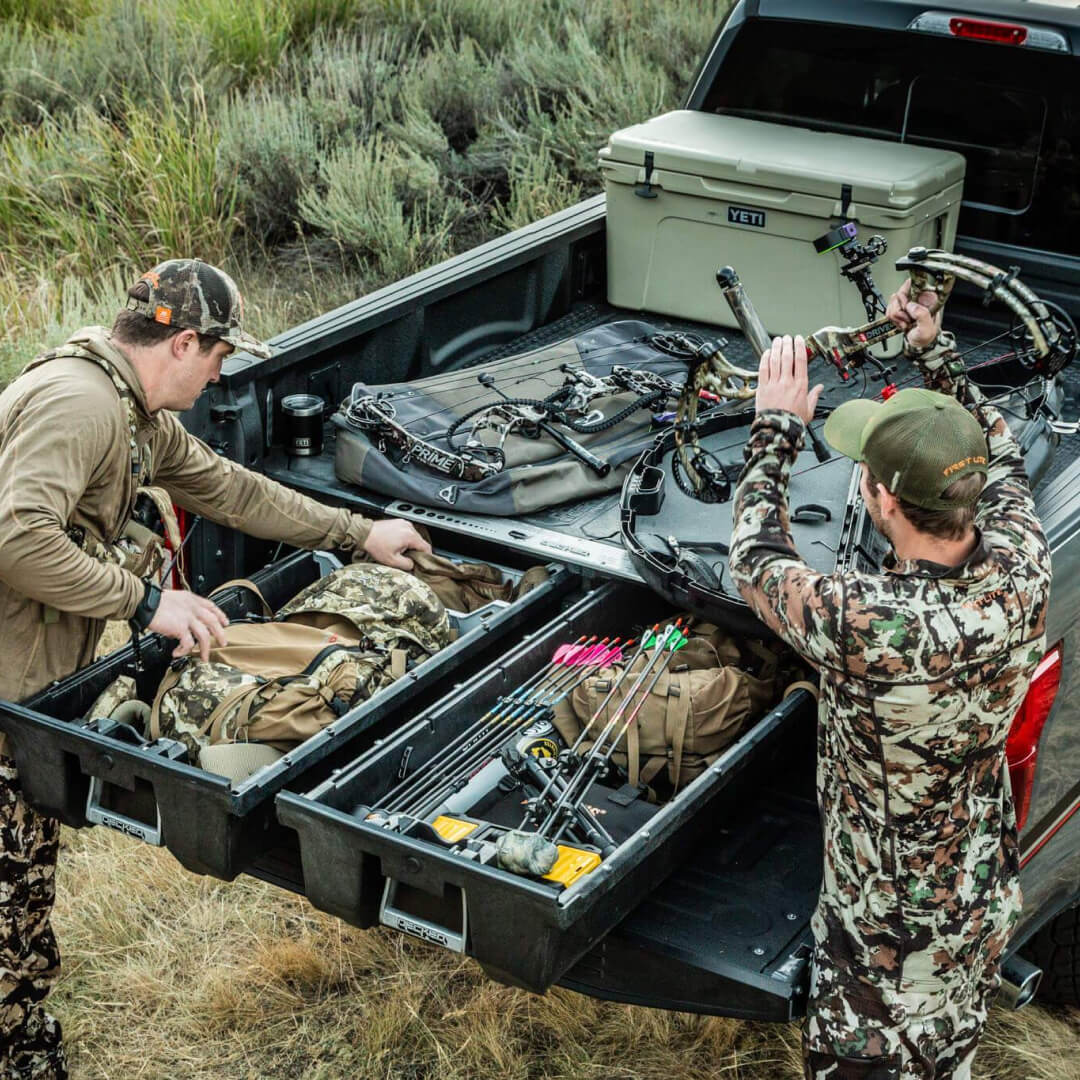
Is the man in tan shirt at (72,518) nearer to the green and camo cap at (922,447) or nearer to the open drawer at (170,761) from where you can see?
the open drawer at (170,761)

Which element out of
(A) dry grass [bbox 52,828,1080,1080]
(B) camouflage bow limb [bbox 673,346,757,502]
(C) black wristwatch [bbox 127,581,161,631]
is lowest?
(A) dry grass [bbox 52,828,1080,1080]

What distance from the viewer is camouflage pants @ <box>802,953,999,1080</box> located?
295cm

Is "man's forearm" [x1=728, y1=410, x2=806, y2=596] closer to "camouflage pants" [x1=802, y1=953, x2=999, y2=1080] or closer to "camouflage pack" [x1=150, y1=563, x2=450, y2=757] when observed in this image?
"camouflage pants" [x1=802, y1=953, x2=999, y2=1080]

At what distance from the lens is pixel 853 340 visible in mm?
3707

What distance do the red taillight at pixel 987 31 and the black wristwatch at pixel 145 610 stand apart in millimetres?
3174

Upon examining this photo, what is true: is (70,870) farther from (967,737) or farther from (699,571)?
(967,737)

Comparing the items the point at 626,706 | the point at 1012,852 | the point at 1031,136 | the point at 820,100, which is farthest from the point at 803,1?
the point at 1012,852

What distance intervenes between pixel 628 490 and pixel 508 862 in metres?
1.39

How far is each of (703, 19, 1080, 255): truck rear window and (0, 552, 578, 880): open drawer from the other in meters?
2.47

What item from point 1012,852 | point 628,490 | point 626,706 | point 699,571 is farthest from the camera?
point 628,490

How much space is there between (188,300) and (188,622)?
0.73 m

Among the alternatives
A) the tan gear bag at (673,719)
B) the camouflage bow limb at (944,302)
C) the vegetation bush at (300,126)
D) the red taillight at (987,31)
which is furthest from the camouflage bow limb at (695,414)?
the vegetation bush at (300,126)

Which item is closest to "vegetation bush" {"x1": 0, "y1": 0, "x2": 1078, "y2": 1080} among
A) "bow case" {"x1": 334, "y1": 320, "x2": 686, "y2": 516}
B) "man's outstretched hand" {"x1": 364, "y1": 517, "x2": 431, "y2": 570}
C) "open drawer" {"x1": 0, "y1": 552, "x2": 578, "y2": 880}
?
"open drawer" {"x1": 0, "y1": 552, "x2": 578, "y2": 880}

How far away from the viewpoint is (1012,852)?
9.93ft
